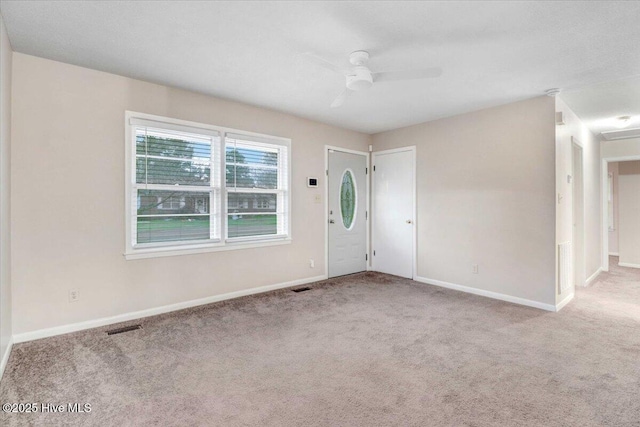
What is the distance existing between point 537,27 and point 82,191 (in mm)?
4143

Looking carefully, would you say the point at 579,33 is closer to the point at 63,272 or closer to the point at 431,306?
the point at 431,306

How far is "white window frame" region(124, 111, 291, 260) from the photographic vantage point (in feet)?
10.8

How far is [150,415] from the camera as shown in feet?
6.02

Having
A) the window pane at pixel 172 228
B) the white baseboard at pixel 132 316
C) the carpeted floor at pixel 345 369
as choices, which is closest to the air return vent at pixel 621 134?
the carpeted floor at pixel 345 369

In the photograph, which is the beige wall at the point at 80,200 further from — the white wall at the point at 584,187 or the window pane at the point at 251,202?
the white wall at the point at 584,187

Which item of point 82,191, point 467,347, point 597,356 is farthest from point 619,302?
point 82,191

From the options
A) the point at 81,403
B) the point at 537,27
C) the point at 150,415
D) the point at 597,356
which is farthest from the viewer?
the point at 597,356

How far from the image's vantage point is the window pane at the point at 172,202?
3.43 m

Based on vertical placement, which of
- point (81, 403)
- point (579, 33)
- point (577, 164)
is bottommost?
point (81, 403)

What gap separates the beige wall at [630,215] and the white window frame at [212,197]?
682cm

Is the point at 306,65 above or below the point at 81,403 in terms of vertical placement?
above

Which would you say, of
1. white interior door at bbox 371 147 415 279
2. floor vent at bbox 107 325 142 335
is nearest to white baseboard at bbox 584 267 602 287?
white interior door at bbox 371 147 415 279

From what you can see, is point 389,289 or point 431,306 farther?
point 389,289

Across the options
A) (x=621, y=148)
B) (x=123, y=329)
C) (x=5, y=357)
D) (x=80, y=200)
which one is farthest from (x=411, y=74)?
(x=621, y=148)
